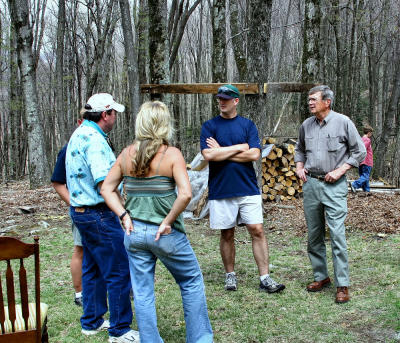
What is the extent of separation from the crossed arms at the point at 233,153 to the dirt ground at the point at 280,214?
132 inches

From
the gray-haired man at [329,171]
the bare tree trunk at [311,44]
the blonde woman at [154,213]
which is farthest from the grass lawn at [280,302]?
the bare tree trunk at [311,44]

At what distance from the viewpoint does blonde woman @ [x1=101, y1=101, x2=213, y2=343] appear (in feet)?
9.82

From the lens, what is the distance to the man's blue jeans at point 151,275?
302cm

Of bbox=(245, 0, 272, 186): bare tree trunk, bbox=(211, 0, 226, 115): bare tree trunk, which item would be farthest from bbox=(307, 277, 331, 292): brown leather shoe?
bbox=(211, 0, 226, 115): bare tree trunk

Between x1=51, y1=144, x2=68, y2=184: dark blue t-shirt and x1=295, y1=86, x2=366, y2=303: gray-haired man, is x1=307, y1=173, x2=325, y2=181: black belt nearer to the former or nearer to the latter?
x1=295, y1=86, x2=366, y2=303: gray-haired man

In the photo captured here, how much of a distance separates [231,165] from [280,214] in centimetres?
468

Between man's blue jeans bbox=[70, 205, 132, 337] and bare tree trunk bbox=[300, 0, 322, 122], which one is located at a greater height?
bare tree trunk bbox=[300, 0, 322, 122]

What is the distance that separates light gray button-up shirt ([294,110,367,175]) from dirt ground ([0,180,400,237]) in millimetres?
3161

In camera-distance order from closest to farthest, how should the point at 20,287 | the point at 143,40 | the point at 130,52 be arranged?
the point at 20,287
the point at 130,52
the point at 143,40

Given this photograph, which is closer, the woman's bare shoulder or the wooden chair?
the wooden chair

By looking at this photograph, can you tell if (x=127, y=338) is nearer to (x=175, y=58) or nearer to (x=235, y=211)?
(x=235, y=211)

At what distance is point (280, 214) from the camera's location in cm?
903

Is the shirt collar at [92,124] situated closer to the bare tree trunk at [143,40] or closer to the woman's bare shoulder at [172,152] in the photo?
the woman's bare shoulder at [172,152]

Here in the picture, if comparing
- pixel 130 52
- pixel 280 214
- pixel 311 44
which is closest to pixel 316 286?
pixel 280 214
